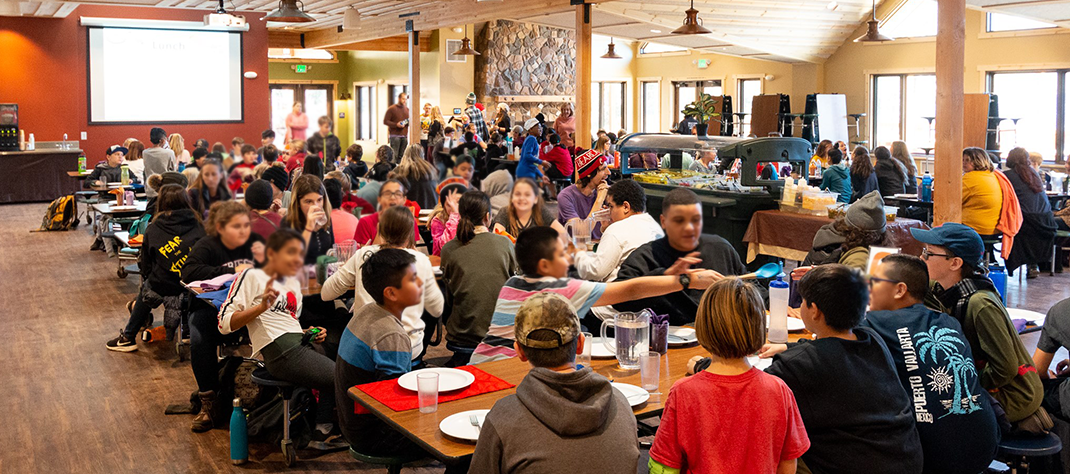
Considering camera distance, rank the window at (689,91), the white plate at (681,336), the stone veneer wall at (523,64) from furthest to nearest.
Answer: the window at (689,91)
the stone veneer wall at (523,64)
the white plate at (681,336)

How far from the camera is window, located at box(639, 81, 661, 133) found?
2048 cm

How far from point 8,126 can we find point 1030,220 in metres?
13.2

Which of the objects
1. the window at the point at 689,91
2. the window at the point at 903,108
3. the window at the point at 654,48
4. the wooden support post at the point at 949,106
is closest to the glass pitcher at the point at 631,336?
the wooden support post at the point at 949,106

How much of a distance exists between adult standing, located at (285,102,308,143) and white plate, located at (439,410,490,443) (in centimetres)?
140

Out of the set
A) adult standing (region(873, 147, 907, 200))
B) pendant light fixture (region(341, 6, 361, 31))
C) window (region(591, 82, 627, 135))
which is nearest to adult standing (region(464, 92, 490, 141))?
pendant light fixture (region(341, 6, 361, 31))

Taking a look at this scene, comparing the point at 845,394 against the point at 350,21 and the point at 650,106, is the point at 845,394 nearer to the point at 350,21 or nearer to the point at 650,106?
the point at 350,21

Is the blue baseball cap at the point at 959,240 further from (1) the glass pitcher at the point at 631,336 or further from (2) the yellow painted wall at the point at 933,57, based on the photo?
(2) the yellow painted wall at the point at 933,57

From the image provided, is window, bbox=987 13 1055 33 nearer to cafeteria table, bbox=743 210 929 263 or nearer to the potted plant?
the potted plant

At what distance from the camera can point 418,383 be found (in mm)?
2400

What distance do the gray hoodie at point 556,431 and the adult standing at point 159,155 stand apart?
930mm

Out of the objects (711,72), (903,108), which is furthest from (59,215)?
(903,108)

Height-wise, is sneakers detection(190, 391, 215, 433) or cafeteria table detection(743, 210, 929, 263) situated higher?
cafeteria table detection(743, 210, 929, 263)

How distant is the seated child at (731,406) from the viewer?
6.40 ft

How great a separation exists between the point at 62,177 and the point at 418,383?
13.3 meters
